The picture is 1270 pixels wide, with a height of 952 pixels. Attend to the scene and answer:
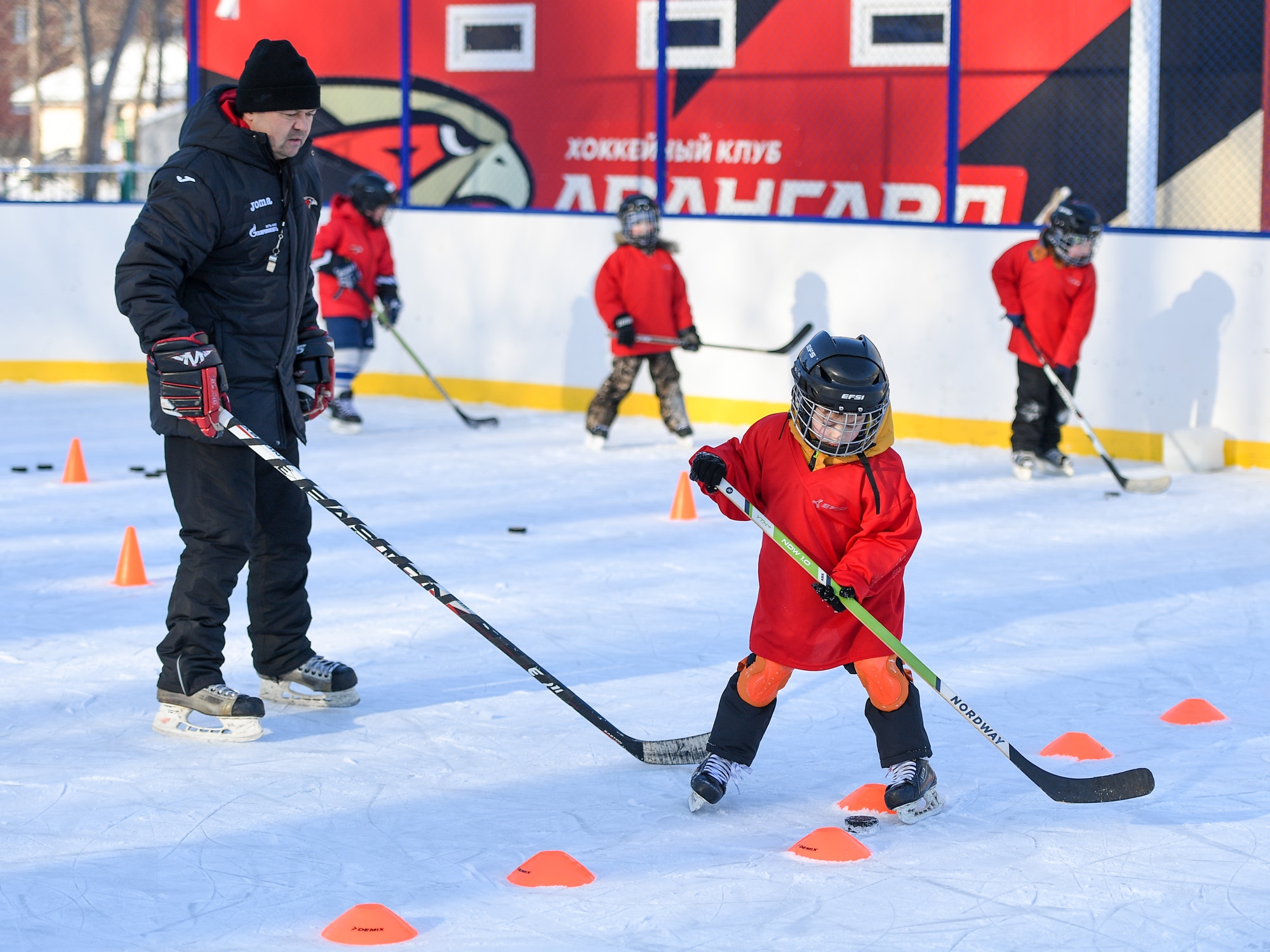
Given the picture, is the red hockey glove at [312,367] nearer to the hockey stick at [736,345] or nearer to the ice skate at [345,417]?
the hockey stick at [736,345]

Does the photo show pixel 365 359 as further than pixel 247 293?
Yes

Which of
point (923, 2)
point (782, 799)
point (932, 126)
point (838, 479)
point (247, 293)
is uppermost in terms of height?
point (923, 2)

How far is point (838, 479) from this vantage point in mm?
2939

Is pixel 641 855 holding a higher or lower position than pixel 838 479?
lower

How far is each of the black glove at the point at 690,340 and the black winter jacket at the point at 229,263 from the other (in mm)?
4061

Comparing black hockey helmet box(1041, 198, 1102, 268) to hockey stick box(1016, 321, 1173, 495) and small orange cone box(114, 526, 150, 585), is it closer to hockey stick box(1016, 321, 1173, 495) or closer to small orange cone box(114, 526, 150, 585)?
hockey stick box(1016, 321, 1173, 495)

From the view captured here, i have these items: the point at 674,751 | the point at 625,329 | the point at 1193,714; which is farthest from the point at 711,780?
the point at 625,329

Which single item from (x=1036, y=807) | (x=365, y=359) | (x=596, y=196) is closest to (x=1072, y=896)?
(x=1036, y=807)

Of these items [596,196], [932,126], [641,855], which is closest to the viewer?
[641,855]

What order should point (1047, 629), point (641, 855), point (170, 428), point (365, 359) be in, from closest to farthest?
point (641, 855), point (170, 428), point (1047, 629), point (365, 359)

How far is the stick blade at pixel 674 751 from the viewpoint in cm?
326

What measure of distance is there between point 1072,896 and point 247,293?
1.97m

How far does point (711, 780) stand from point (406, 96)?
24.3ft

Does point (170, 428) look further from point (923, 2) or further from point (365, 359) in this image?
point (923, 2)
